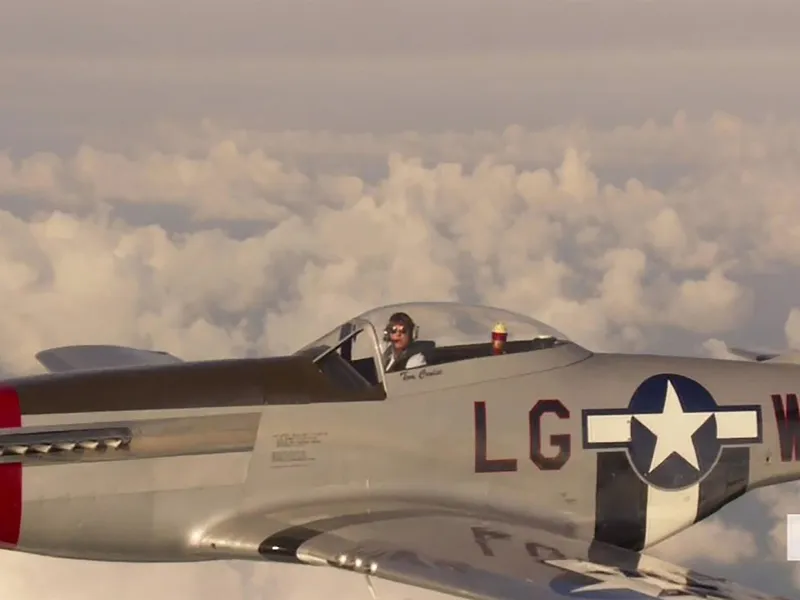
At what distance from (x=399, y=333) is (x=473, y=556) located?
1.42m

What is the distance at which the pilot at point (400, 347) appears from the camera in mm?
6586

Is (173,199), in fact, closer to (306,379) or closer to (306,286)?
(306,286)

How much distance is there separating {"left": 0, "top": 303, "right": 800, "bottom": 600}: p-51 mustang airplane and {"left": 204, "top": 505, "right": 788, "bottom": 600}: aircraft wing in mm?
16

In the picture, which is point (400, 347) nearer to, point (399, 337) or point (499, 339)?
point (399, 337)

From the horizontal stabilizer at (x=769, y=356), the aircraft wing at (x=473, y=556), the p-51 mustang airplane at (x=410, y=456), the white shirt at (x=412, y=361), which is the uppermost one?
the horizontal stabilizer at (x=769, y=356)

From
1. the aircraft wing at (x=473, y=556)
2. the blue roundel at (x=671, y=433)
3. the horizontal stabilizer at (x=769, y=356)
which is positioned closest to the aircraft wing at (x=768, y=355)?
the horizontal stabilizer at (x=769, y=356)

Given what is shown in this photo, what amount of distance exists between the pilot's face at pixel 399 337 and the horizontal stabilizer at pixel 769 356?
8.33 ft

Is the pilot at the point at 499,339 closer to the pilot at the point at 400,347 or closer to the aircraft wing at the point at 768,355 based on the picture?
the pilot at the point at 400,347

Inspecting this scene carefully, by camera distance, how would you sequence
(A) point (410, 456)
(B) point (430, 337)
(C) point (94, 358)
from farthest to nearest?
(C) point (94, 358)
(B) point (430, 337)
(A) point (410, 456)

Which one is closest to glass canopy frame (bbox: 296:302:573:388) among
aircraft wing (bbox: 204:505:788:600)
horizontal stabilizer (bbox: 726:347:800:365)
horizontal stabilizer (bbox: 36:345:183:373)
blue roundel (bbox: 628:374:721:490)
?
blue roundel (bbox: 628:374:721:490)

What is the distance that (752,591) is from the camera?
5.39 meters

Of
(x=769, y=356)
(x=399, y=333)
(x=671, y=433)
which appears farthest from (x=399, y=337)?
(x=769, y=356)

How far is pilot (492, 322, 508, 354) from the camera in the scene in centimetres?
680

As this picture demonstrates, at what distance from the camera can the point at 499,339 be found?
22.3ft
